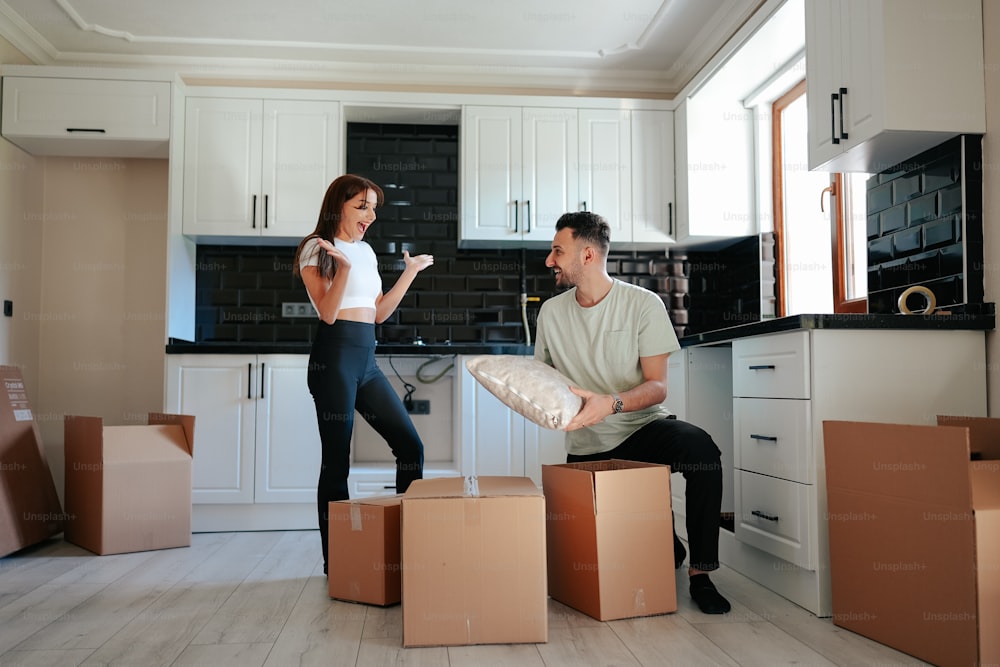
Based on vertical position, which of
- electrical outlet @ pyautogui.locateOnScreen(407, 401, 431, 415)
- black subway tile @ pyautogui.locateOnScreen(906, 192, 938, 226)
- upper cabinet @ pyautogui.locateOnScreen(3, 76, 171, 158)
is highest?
upper cabinet @ pyautogui.locateOnScreen(3, 76, 171, 158)

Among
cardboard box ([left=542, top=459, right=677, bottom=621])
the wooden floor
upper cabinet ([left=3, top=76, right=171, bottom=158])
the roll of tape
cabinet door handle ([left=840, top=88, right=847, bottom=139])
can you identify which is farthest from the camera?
upper cabinet ([left=3, top=76, right=171, bottom=158])

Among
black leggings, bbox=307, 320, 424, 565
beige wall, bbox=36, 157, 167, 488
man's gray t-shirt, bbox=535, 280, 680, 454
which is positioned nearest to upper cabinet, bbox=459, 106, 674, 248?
black leggings, bbox=307, 320, 424, 565

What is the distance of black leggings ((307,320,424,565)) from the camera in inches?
107

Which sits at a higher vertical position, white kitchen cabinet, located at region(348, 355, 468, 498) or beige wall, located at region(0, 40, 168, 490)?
beige wall, located at region(0, 40, 168, 490)

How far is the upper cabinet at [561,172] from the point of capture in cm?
414

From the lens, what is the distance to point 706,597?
2.28 meters

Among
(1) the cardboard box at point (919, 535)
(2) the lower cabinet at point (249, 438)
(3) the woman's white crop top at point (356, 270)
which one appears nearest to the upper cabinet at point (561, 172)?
(2) the lower cabinet at point (249, 438)

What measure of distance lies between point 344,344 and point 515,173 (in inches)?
70.1

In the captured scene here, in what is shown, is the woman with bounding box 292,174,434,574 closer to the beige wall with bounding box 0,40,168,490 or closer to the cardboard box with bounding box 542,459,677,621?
the cardboard box with bounding box 542,459,677,621

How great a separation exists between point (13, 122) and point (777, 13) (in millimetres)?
3483

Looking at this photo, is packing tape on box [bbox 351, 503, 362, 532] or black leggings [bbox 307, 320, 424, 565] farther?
black leggings [bbox 307, 320, 424, 565]

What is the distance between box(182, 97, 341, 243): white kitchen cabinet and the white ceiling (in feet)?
1.01

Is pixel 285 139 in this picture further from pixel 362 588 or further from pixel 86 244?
pixel 362 588

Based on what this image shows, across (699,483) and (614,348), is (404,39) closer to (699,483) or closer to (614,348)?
(614,348)
